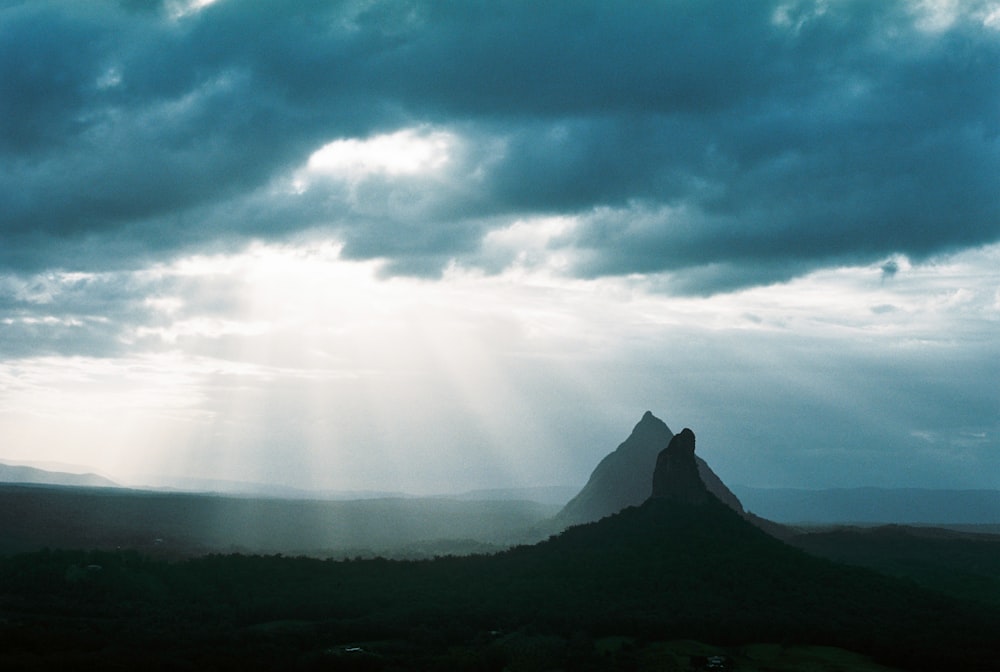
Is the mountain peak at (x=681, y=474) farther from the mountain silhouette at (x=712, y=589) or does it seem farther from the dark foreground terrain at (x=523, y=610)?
the dark foreground terrain at (x=523, y=610)

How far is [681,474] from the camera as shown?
176 m

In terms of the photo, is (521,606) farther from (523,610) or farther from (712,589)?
(712,589)

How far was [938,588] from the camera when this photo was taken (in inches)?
7790

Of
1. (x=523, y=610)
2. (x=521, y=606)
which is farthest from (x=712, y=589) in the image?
(x=523, y=610)

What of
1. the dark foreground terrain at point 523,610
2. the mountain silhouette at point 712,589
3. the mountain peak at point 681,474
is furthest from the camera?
the mountain peak at point 681,474

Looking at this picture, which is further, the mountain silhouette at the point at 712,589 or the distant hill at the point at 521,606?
the mountain silhouette at the point at 712,589

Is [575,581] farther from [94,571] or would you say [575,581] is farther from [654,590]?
[94,571]

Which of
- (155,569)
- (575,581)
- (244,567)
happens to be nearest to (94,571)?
(155,569)

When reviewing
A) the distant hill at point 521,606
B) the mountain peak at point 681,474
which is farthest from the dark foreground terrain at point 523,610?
the mountain peak at point 681,474

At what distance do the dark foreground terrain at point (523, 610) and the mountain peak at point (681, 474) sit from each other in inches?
93.4

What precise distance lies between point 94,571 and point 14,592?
12597mm

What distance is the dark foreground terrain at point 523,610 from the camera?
110m

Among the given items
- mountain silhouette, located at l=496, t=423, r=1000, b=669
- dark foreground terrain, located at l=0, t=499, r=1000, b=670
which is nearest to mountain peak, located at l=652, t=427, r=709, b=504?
mountain silhouette, located at l=496, t=423, r=1000, b=669

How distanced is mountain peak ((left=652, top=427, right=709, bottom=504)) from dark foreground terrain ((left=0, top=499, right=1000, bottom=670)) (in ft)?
7.79
